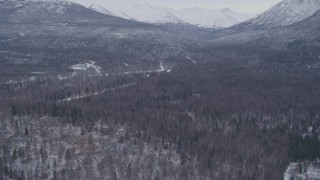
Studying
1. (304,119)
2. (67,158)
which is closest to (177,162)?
(67,158)

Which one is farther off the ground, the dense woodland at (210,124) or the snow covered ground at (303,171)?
the dense woodland at (210,124)

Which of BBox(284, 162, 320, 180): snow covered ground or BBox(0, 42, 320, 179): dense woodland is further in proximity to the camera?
BBox(0, 42, 320, 179): dense woodland

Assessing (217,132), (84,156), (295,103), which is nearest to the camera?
(84,156)

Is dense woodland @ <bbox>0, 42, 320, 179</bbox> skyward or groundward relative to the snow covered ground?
skyward

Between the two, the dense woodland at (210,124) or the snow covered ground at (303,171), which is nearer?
the snow covered ground at (303,171)

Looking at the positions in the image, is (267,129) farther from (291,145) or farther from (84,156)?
(84,156)

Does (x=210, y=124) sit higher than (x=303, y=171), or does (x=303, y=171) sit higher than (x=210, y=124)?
(x=210, y=124)

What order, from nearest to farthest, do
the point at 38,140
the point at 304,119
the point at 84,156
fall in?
the point at 84,156
the point at 38,140
the point at 304,119

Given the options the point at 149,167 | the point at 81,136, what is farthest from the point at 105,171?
the point at 81,136

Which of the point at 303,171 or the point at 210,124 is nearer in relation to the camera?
the point at 303,171

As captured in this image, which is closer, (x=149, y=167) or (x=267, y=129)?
(x=149, y=167)
